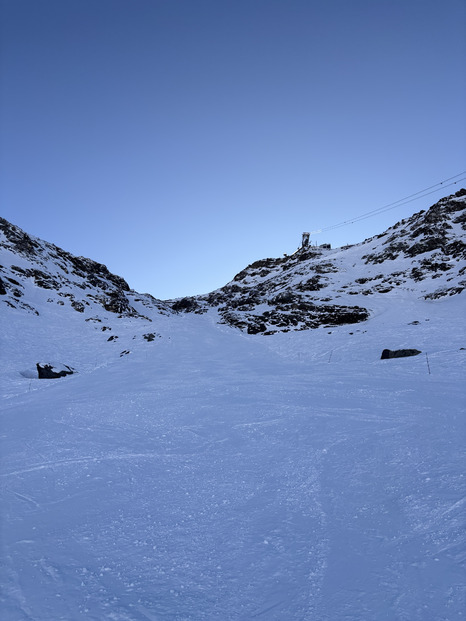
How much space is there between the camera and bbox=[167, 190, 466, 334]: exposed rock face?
3953 centimetres

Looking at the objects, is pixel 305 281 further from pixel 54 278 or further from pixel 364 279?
pixel 54 278

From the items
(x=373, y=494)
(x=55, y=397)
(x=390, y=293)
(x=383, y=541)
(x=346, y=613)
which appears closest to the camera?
(x=346, y=613)

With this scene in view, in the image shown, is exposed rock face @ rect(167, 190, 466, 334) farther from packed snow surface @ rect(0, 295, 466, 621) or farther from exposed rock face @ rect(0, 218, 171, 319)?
packed snow surface @ rect(0, 295, 466, 621)

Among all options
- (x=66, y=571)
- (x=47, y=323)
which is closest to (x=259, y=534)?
(x=66, y=571)

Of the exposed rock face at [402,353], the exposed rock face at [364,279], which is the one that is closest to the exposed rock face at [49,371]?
the exposed rock face at [402,353]

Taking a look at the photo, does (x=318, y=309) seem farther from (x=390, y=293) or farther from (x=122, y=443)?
(x=122, y=443)

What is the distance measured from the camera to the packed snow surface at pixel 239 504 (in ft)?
9.29

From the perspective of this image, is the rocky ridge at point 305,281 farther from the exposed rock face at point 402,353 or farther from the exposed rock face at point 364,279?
the exposed rock face at point 402,353

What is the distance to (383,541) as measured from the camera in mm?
3430

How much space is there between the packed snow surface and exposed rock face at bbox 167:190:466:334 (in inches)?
1037

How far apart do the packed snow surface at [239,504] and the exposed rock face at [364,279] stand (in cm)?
2635

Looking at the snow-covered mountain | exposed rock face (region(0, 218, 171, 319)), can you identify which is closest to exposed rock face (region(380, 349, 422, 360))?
the snow-covered mountain

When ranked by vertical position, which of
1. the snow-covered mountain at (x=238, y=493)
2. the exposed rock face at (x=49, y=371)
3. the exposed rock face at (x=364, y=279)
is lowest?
the snow-covered mountain at (x=238, y=493)

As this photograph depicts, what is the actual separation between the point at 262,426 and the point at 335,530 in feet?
12.3
